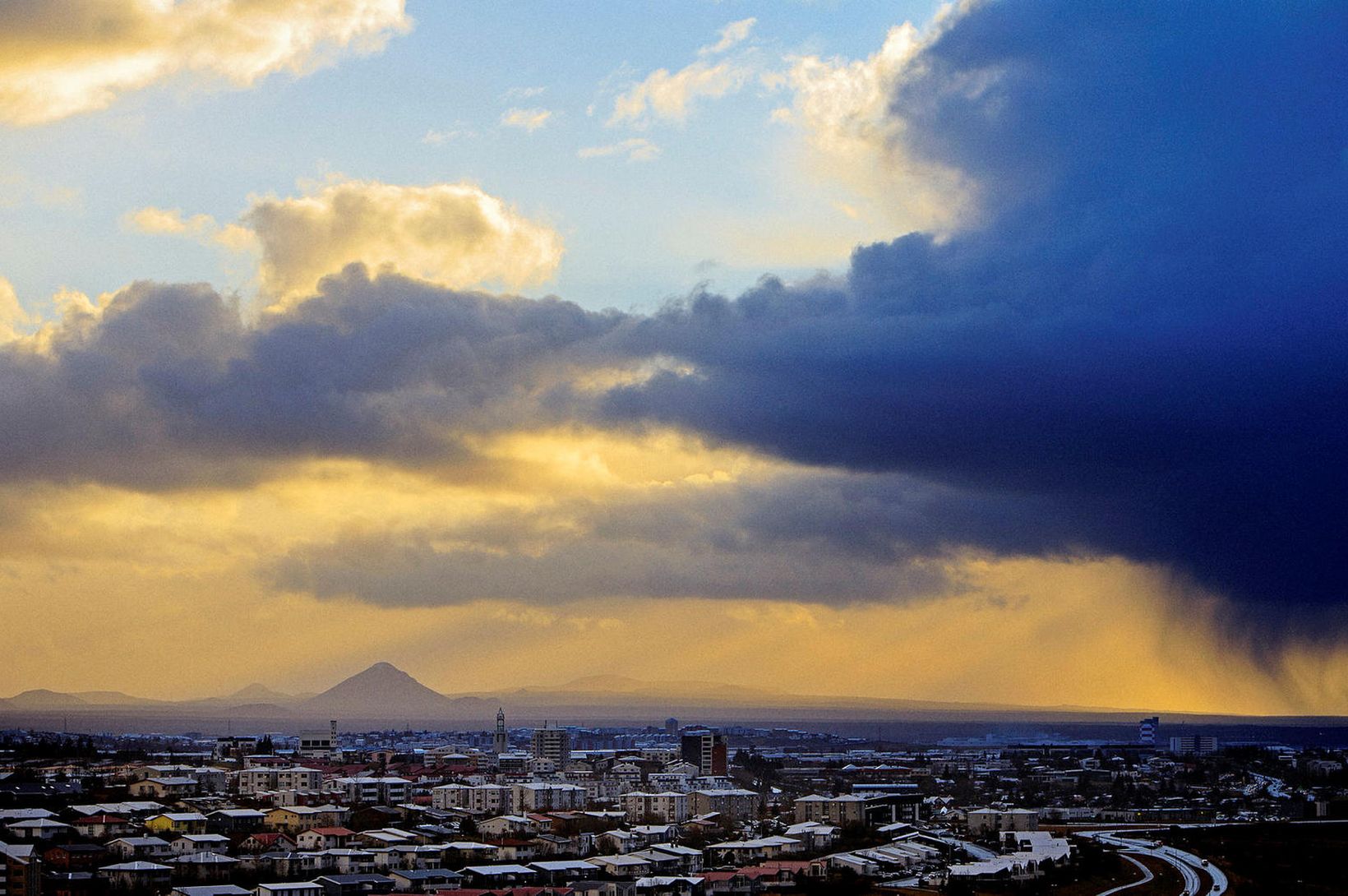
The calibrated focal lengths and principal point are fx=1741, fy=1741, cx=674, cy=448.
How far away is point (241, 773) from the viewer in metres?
64.3

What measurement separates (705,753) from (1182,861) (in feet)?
136

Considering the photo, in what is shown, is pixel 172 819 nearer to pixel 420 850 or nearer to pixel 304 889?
pixel 420 850

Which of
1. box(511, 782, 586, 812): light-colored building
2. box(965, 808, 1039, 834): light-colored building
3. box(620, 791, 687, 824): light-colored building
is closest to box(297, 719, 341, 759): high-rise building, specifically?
box(511, 782, 586, 812): light-colored building

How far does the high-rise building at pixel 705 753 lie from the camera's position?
274 ft

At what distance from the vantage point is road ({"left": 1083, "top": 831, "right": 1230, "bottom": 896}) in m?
39.0

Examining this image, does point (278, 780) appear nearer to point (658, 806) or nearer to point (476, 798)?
point (476, 798)

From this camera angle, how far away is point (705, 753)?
85.5m

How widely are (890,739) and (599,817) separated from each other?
119m

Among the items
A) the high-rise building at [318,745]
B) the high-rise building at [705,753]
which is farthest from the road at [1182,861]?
the high-rise building at [318,745]

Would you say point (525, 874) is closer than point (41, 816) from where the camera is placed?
Yes

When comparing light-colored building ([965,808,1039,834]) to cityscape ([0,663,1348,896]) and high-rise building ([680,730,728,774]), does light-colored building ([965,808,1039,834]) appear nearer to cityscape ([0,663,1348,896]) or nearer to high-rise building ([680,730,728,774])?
cityscape ([0,663,1348,896])

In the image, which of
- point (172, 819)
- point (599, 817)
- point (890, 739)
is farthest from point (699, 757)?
point (890, 739)

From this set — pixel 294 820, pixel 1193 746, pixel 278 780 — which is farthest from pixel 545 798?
pixel 1193 746

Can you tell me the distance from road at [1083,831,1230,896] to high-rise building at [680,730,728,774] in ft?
96.7
